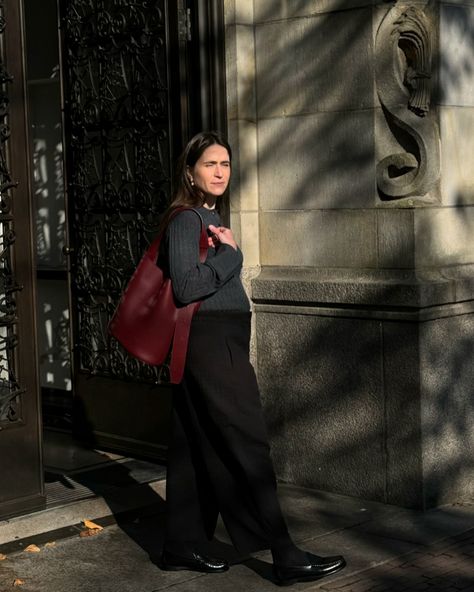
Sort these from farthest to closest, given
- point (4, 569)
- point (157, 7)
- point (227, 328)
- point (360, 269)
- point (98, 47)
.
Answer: point (98, 47) → point (157, 7) → point (360, 269) → point (4, 569) → point (227, 328)

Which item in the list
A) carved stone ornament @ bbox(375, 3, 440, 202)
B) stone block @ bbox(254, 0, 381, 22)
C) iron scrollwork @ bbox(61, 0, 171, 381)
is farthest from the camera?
iron scrollwork @ bbox(61, 0, 171, 381)

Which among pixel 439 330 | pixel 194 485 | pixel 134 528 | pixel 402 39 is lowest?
pixel 134 528

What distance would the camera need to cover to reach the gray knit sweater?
5738 millimetres

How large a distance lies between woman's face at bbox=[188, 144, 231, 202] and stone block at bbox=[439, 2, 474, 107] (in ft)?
6.27

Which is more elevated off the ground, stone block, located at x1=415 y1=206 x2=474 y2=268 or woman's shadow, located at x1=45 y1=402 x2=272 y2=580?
stone block, located at x1=415 y1=206 x2=474 y2=268

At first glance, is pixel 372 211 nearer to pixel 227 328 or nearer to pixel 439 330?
pixel 439 330

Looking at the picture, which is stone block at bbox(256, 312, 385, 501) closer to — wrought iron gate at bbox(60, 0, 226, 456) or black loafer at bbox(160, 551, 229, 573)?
wrought iron gate at bbox(60, 0, 226, 456)

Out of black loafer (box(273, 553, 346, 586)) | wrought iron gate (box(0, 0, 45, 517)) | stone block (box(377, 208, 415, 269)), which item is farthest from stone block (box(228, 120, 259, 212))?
black loafer (box(273, 553, 346, 586))

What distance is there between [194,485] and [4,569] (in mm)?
1075

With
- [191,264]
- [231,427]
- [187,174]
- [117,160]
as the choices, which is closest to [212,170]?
[187,174]

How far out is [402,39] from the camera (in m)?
7.18

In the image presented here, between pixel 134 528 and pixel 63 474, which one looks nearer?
pixel 134 528

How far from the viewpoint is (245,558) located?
6.36 meters

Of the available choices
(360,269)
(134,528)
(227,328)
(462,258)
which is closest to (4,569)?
(134,528)
